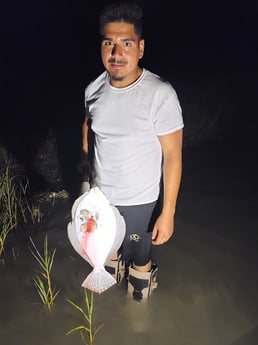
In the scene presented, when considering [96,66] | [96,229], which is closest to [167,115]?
[96,229]

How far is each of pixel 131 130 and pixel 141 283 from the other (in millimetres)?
1030

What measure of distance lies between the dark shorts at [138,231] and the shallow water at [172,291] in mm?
428

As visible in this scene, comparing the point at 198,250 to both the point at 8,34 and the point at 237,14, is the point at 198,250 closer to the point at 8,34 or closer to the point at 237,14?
the point at 8,34

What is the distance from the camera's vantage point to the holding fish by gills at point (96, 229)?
77.9 inches

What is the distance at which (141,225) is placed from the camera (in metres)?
2.32

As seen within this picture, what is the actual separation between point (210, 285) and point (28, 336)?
4.06 feet

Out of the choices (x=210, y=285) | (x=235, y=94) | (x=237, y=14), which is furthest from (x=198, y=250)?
(x=237, y=14)

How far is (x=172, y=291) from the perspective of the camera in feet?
9.34

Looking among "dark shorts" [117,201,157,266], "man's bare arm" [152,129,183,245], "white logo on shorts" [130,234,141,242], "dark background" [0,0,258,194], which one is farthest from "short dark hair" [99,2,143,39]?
"dark background" [0,0,258,194]

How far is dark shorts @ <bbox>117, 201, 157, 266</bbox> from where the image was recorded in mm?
2260

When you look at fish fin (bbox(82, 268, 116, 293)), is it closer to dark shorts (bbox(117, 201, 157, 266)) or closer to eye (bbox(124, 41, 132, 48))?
dark shorts (bbox(117, 201, 157, 266))

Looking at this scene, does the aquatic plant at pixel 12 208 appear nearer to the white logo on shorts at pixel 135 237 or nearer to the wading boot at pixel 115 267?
the wading boot at pixel 115 267

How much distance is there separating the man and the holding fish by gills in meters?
0.24

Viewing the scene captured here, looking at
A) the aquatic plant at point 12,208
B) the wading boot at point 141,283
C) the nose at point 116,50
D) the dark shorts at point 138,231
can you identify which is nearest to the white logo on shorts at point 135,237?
the dark shorts at point 138,231
